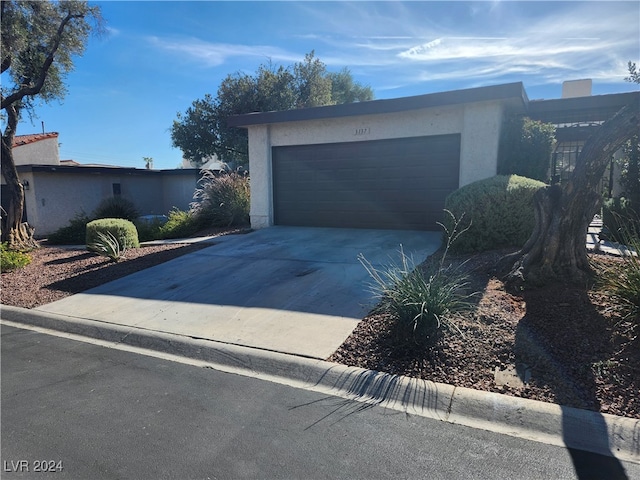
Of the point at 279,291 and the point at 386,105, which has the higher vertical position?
the point at 386,105

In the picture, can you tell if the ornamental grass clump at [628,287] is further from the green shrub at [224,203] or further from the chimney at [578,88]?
the chimney at [578,88]

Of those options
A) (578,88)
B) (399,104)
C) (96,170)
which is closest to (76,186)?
(96,170)

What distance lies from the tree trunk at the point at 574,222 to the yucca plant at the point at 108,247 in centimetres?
825

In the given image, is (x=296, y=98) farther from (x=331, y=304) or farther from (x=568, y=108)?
(x=331, y=304)

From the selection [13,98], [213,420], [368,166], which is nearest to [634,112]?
[213,420]

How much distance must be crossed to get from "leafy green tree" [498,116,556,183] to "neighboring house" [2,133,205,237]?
17535mm

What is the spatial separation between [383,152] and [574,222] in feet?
22.0

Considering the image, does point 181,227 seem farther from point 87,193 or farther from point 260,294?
point 87,193

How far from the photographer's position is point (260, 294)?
673 cm

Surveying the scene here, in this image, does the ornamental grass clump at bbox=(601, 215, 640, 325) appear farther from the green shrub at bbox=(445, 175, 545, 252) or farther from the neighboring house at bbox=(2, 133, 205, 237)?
the neighboring house at bbox=(2, 133, 205, 237)

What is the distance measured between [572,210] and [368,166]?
6.85m

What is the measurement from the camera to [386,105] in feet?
35.7

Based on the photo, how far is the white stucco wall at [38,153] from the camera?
80.7ft

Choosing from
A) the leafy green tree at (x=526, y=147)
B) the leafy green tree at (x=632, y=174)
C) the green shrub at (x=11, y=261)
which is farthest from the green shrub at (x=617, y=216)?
the green shrub at (x=11, y=261)
